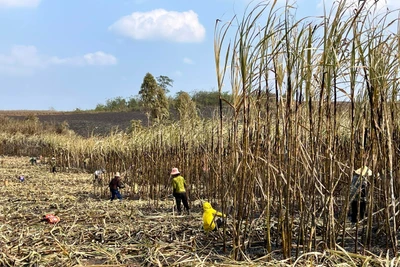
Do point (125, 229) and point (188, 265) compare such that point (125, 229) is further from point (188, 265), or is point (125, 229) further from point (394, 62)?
point (394, 62)

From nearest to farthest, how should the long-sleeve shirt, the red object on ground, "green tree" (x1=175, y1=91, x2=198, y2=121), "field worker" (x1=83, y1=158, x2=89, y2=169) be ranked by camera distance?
the red object on ground, the long-sleeve shirt, "green tree" (x1=175, y1=91, x2=198, y2=121), "field worker" (x1=83, y1=158, x2=89, y2=169)

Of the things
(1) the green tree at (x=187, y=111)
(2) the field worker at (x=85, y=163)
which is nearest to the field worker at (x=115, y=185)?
(1) the green tree at (x=187, y=111)

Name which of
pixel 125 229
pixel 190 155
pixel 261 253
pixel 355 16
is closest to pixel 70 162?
pixel 190 155

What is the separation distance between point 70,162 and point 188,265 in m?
12.1

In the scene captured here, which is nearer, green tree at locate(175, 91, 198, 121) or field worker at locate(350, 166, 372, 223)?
field worker at locate(350, 166, 372, 223)

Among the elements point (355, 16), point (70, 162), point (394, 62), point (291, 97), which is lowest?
point (70, 162)

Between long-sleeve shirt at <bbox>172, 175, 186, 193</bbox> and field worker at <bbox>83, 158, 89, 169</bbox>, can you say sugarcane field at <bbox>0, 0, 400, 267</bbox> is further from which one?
field worker at <bbox>83, 158, 89, 169</bbox>

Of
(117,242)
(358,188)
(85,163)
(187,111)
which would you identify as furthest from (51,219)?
(85,163)

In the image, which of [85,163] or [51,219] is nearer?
[51,219]

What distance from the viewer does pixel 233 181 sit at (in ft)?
10.5

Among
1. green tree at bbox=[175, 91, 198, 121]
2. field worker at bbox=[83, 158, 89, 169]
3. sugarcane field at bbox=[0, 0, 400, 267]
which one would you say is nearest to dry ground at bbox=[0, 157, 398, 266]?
sugarcane field at bbox=[0, 0, 400, 267]

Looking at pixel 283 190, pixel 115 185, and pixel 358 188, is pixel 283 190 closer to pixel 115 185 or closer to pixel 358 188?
pixel 358 188

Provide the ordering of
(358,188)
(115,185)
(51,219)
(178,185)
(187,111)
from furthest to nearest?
(187,111)
(115,185)
(178,185)
(51,219)
(358,188)

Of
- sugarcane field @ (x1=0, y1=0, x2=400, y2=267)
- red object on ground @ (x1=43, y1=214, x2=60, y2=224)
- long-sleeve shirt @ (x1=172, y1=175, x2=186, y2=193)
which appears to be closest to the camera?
sugarcane field @ (x1=0, y1=0, x2=400, y2=267)
